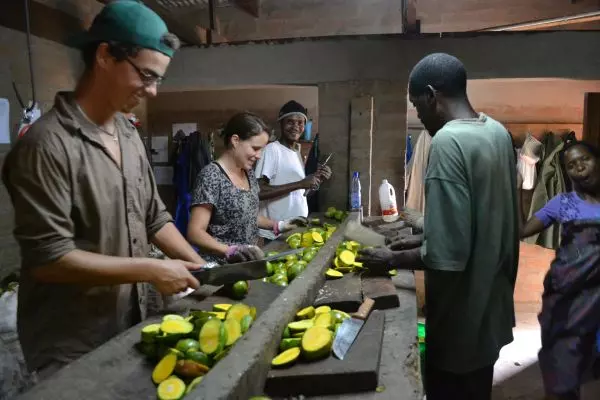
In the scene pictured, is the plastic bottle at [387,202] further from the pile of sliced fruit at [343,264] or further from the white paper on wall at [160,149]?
the white paper on wall at [160,149]

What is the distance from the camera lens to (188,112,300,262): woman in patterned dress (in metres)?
2.92

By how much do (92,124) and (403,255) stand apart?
156 centimetres

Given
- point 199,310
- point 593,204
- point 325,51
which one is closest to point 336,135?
point 325,51

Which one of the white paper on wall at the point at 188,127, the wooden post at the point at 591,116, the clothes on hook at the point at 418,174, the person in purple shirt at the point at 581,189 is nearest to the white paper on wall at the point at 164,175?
the white paper on wall at the point at 188,127

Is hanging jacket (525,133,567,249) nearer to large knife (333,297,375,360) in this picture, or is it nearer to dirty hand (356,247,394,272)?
dirty hand (356,247,394,272)

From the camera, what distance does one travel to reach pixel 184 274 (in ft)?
6.00

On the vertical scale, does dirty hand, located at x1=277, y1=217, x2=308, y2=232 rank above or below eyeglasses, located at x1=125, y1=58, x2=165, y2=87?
below

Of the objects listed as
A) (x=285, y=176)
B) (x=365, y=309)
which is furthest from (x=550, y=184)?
(x=365, y=309)

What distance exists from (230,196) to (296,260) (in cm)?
62

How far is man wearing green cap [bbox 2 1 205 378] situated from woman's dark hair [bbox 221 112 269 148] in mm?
1231

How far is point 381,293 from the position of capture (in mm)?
2270

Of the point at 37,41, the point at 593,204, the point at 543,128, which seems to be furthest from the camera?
the point at 543,128

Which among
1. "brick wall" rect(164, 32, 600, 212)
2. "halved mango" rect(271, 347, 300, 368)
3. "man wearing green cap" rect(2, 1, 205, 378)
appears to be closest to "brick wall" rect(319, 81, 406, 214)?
"brick wall" rect(164, 32, 600, 212)

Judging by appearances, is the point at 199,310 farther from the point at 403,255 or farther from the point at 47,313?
the point at 403,255
